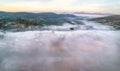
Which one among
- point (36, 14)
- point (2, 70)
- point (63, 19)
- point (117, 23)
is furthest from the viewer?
point (63, 19)

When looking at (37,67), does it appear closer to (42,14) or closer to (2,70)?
(2,70)

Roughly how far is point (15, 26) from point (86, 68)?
62009 mm

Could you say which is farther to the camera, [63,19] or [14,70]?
[63,19]

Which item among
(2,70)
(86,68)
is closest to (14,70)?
(2,70)

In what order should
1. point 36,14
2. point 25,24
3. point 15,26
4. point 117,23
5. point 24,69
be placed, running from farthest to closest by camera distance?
point 36,14 → point 117,23 → point 25,24 → point 15,26 → point 24,69

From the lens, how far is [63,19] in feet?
382

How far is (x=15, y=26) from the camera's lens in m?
75.6

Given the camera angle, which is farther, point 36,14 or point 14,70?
point 36,14

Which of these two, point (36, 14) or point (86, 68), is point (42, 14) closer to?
point (36, 14)

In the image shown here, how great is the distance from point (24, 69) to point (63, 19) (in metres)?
100

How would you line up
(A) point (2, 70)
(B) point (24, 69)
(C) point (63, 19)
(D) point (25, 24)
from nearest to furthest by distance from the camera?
(A) point (2, 70), (B) point (24, 69), (D) point (25, 24), (C) point (63, 19)

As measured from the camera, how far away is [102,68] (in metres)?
17.4

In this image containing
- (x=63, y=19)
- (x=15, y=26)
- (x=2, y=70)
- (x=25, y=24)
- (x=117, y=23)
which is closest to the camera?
(x=2, y=70)

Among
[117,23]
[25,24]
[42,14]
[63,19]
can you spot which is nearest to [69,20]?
[63,19]
